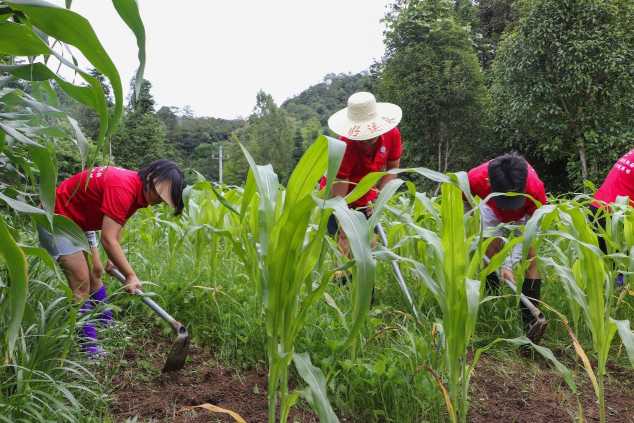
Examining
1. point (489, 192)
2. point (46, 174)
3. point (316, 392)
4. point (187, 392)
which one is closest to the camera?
point (46, 174)

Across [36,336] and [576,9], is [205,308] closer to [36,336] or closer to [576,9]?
[36,336]

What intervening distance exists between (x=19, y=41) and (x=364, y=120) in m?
2.49

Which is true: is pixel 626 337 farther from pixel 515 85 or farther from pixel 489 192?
pixel 515 85

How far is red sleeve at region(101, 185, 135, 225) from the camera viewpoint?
7.15 ft

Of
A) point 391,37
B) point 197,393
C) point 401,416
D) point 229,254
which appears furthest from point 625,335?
point 391,37

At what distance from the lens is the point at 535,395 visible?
202 cm

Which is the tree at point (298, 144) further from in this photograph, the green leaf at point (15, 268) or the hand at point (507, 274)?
the green leaf at point (15, 268)

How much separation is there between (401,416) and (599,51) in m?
10.7

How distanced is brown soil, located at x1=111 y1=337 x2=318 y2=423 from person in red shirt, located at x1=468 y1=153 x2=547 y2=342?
1229mm

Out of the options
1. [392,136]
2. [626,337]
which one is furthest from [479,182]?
[626,337]

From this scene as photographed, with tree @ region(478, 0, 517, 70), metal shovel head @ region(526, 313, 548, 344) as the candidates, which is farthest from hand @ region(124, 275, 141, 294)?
tree @ region(478, 0, 517, 70)

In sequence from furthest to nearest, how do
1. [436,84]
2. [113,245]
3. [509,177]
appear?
1. [436,84]
2. [509,177]
3. [113,245]

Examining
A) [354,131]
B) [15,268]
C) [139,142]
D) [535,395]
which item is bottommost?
[139,142]

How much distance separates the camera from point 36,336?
5.85 feet
